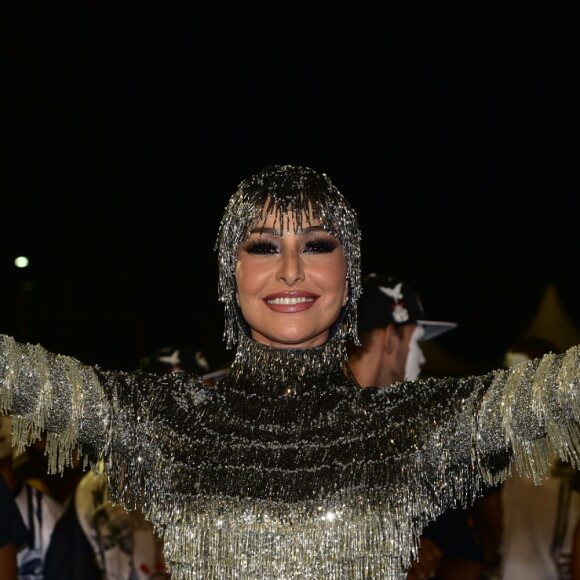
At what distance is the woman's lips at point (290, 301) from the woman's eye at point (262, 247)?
0.42 feet

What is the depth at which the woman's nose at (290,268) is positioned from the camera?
8.37ft

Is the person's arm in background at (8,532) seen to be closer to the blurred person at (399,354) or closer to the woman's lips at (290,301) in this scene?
the blurred person at (399,354)

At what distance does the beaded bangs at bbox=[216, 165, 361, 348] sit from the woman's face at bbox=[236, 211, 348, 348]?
0.08 feet

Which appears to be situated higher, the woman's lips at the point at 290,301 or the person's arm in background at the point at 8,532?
the woman's lips at the point at 290,301

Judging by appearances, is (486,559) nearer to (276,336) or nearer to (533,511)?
(533,511)

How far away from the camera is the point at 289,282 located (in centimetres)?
255

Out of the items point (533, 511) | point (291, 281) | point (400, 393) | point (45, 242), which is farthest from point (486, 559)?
point (45, 242)

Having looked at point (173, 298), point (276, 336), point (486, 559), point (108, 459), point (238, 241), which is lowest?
point (486, 559)

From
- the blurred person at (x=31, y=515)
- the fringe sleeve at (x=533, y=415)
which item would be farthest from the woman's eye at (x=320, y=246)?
the blurred person at (x=31, y=515)

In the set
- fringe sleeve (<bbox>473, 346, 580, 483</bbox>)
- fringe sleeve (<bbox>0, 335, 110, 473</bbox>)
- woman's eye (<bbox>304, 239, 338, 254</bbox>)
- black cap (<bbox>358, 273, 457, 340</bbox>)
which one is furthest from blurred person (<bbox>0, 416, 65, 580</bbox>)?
fringe sleeve (<bbox>473, 346, 580, 483</bbox>)

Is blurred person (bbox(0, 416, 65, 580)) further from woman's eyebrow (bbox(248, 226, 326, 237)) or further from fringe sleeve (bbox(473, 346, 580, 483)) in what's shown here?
fringe sleeve (bbox(473, 346, 580, 483))

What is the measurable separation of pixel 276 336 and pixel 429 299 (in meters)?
12.2

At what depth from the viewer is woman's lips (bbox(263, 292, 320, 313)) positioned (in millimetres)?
2574

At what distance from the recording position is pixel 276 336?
259 centimetres
